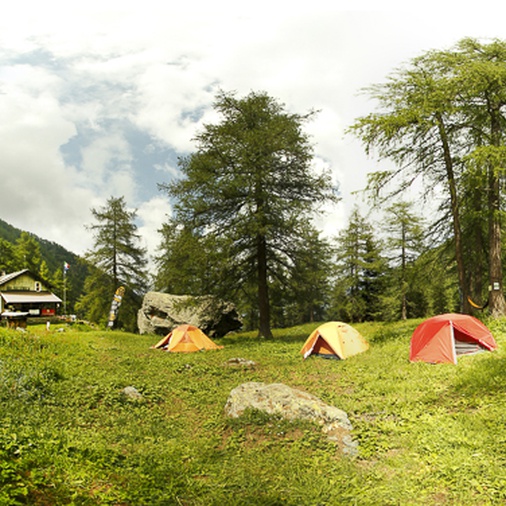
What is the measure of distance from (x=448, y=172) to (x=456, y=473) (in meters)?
13.9

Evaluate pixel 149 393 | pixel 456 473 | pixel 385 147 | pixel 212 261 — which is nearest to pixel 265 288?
pixel 212 261

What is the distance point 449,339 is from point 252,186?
40.0 feet

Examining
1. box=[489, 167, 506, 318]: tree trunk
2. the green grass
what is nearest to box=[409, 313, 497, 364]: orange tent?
the green grass

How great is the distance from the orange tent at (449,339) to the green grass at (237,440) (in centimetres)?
59

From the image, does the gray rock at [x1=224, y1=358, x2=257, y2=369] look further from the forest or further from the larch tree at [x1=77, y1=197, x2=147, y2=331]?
the larch tree at [x1=77, y1=197, x2=147, y2=331]

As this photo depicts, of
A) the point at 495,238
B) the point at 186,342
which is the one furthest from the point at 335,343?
the point at 495,238

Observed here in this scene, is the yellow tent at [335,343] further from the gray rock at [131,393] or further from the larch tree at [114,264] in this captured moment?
the larch tree at [114,264]

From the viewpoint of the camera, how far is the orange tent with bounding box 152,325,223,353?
57.4 feet

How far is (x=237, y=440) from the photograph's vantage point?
6.62m

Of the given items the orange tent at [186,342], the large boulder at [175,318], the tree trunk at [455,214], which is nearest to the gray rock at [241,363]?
the orange tent at [186,342]

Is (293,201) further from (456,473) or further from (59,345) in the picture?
(456,473)

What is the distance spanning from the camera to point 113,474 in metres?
5.02

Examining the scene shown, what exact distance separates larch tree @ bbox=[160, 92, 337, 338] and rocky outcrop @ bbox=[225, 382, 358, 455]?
11.5 meters

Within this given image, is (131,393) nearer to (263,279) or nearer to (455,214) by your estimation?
(263,279)
